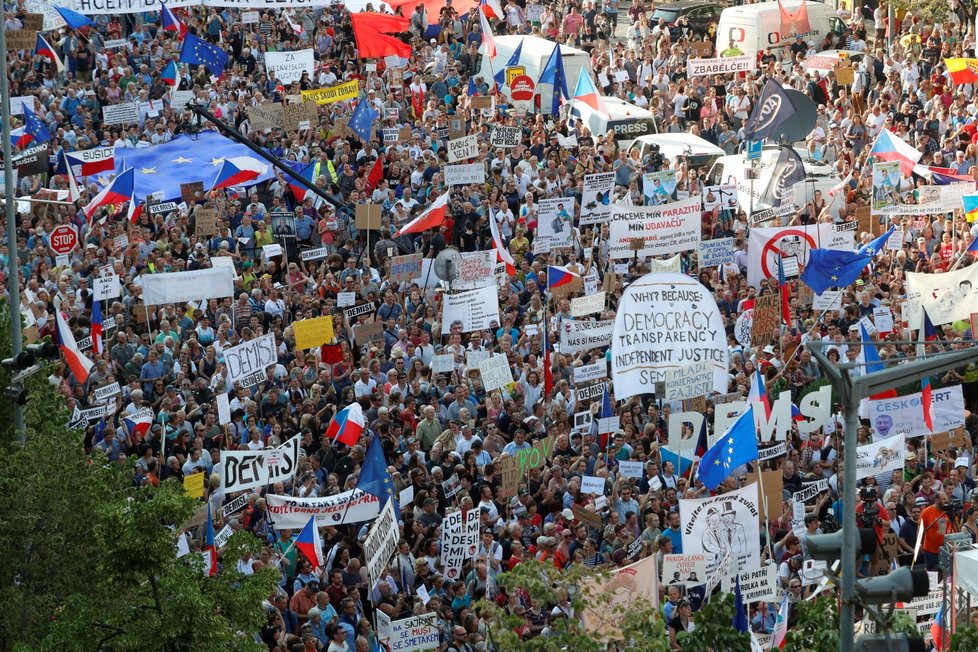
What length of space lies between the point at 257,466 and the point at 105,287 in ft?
19.8

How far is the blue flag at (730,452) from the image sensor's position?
17.9m

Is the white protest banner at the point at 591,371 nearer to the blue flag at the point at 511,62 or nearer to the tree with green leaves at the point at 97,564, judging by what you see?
the tree with green leaves at the point at 97,564

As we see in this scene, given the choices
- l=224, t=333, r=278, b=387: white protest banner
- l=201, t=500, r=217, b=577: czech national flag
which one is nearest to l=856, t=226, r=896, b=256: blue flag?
l=224, t=333, r=278, b=387: white protest banner

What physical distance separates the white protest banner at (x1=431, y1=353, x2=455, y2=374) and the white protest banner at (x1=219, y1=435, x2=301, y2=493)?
351cm

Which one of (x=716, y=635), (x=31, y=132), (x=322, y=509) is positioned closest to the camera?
(x=716, y=635)

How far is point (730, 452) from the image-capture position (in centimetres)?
1789

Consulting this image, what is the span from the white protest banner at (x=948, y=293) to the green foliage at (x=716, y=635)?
10.8m

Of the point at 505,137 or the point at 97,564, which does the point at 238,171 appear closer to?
the point at 505,137

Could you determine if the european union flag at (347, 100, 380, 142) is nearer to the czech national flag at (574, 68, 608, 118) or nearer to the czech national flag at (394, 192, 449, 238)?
the czech national flag at (574, 68, 608, 118)

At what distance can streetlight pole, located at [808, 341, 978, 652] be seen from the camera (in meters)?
8.91

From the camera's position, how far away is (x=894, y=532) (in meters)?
18.4

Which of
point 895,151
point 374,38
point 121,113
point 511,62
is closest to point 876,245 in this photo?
point 895,151

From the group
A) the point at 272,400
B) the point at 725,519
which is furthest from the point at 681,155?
the point at 725,519

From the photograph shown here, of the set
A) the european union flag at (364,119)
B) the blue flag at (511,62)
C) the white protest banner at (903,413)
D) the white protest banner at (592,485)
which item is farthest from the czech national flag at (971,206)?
the blue flag at (511,62)
